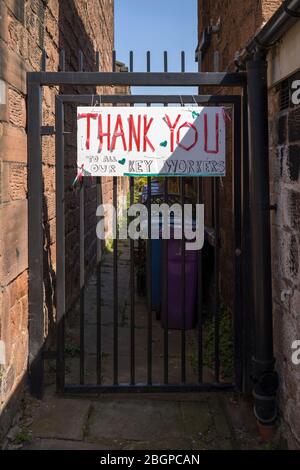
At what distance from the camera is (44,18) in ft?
13.6

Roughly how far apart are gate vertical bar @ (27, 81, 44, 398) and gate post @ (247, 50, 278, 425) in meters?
1.37

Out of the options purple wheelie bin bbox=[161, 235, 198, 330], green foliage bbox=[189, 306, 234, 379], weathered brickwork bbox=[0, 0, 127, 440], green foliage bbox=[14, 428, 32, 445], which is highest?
weathered brickwork bbox=[0, 0, 127, 440]

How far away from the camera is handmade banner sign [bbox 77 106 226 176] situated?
139 inches

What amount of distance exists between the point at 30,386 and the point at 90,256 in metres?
3.95

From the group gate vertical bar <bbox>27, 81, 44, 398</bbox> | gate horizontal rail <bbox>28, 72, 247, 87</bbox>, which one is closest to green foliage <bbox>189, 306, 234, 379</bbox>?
gate vertical bar <bbox>27, 81, 44, 398</bbox>

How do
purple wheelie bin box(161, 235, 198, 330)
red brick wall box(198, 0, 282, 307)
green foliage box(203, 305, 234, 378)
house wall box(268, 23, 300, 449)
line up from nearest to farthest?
house wall box(268, 23, 300, 449) < red brick wall box(198, 0, 282, 307) < green foliage box(203, 305, 234, 378) < purple wheelie bin box(161, 235, 198, 330)

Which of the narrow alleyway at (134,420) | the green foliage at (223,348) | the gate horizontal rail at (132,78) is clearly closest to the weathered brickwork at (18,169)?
the gate horizontal rail at (132,78)

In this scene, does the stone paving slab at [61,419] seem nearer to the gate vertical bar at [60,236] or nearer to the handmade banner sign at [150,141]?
the gate vertical bar at [60,236]

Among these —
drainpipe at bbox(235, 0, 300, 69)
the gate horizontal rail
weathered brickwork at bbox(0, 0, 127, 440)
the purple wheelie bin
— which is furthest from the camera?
the purple wheelie bin

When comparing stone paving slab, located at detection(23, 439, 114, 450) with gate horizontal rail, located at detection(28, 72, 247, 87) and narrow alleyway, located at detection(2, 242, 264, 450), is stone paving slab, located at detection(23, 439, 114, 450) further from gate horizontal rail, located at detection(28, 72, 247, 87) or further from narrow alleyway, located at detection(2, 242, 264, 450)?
gate horizontal rail, located at detection(28, 72, 247, 87)

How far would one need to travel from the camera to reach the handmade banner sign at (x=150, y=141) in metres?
3.53

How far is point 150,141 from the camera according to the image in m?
3.55

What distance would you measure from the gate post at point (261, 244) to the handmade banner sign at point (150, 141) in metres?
0.41
